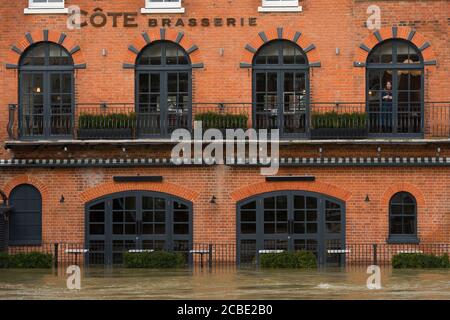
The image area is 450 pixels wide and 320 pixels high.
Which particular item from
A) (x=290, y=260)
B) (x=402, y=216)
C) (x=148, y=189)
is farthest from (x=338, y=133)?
(x=148, y=189)

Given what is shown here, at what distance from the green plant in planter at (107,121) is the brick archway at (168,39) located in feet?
5.36

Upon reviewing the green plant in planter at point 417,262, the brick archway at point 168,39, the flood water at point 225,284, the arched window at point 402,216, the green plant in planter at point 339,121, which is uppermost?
the brick archway at point 168,39

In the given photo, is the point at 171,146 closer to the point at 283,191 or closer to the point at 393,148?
the point at 283,191

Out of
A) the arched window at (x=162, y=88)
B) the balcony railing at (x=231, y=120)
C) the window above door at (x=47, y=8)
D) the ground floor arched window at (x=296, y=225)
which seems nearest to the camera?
the balcony railing at (x=231, y=120)

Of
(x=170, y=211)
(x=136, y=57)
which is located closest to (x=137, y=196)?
(x=170, y=211)

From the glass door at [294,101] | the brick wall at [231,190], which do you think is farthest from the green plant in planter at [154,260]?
the glass door at [294,101]

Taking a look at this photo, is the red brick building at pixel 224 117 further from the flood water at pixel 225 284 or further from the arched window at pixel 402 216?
the flood water at pixel 225 284

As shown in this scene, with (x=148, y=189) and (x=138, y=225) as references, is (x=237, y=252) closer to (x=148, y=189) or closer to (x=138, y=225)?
(x=138, y=225)

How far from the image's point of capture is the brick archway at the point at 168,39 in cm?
4094

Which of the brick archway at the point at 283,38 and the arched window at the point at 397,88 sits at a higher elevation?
the brick archway at the point at 283,38

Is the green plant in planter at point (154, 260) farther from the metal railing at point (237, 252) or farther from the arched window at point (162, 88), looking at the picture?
the arched window at point (162, 88)

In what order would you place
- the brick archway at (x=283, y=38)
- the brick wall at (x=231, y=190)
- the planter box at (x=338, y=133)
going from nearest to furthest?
the planter box at (x=338, y=133), the brick wall at (x=231, y=190), the brick archway at (x=283, y=38)

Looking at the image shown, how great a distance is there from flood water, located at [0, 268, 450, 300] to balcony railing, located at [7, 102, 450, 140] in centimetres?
445

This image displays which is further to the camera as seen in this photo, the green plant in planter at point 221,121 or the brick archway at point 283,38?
the brick archway at point 283,38
